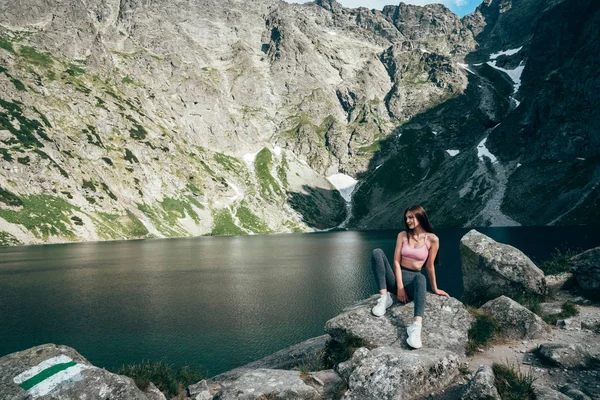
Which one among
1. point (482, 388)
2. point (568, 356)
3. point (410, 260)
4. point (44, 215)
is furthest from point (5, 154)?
point (568, 356)

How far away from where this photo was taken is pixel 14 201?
436 ft

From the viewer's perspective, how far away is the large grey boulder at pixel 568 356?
32.5 feet

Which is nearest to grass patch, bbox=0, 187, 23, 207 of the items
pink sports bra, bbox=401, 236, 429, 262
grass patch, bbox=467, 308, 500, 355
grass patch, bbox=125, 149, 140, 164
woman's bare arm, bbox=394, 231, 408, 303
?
grass patch, bbox=125, 149, 140, 164

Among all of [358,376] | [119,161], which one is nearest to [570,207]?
[358,376]

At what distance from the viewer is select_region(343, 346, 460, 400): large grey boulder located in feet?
28.1

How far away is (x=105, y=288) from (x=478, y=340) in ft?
172

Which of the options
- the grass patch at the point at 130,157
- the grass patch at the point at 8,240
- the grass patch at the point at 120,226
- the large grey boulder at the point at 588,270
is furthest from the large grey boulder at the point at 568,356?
the grass patch at the point at 130,157

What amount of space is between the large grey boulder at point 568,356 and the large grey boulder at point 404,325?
2438 millimetres

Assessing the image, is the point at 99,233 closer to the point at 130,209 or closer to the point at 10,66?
the point at 130,209

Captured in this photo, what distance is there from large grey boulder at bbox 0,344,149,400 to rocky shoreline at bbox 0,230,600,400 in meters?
0.02

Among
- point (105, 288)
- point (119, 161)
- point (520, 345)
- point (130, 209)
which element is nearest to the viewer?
point (520, 345)

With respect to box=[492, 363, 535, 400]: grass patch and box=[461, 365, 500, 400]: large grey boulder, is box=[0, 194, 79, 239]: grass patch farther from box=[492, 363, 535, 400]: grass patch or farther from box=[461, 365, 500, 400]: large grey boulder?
box=[492, 363, 535, 400]: grass patch

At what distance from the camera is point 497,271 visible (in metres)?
18.5

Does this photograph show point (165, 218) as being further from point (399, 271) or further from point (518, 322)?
point (518, 322)
